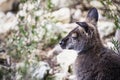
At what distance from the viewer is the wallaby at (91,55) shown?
609 centimetres

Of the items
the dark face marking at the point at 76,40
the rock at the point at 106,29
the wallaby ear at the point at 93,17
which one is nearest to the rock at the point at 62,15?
the rock at the point at 106,29

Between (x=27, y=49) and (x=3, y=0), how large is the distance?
5.28 m

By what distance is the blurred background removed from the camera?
23.6 ft

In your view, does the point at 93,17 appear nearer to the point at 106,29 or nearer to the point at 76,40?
the point at 76,40

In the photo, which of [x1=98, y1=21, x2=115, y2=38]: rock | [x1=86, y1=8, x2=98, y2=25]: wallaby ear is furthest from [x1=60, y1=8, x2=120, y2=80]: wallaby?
[x1=98, y1=21, x2=115, y2=38]: rock

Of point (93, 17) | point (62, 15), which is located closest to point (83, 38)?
point (93, 17)

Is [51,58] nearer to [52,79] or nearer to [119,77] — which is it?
[52,79]

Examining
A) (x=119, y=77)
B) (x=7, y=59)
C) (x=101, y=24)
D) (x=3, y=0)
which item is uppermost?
(x=3, y=0)

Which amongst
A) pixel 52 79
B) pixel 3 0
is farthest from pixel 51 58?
pixel 3 0

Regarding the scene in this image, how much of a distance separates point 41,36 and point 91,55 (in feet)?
10.7

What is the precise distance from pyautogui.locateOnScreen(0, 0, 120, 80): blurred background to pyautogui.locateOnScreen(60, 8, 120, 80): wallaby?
7.8 inches

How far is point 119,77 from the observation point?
19.8 ft

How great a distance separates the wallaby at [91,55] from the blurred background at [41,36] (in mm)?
198

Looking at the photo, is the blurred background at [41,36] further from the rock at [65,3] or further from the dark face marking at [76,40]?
the dark face marking at [76,40]
